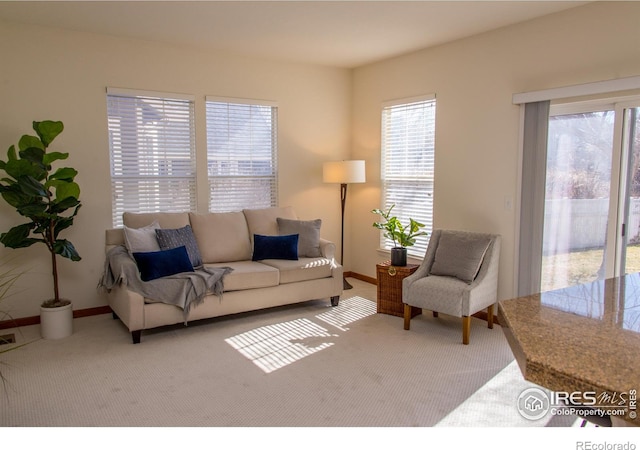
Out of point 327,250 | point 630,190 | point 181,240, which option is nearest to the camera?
point 630,190

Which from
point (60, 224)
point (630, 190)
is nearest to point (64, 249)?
point (60, 224)

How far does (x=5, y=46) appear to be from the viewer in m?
4.14

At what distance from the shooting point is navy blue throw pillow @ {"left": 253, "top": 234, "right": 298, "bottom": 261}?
4.85m

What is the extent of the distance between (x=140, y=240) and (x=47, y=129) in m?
1.16

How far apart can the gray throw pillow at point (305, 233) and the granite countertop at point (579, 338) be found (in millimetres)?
3480

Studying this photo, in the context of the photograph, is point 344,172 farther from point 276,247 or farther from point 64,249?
point 64,249

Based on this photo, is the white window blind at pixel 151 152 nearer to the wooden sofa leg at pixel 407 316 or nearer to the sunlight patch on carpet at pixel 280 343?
the sunlight patch on carpet at pixel 280 343

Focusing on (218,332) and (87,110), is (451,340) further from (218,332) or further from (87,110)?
(87,110)

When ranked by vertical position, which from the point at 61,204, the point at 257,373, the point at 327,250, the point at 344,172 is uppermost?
the point at 344,172

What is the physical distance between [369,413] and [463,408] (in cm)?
58

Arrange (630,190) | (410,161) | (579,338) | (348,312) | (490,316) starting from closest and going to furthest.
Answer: (579,338), (630,190), (490,316), (348,312), (410,161)

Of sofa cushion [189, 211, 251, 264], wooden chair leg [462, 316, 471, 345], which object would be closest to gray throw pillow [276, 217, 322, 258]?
sofa cushion [189, 211, 251, 264]

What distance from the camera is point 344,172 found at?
547 cm

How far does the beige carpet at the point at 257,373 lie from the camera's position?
2.80 meters
